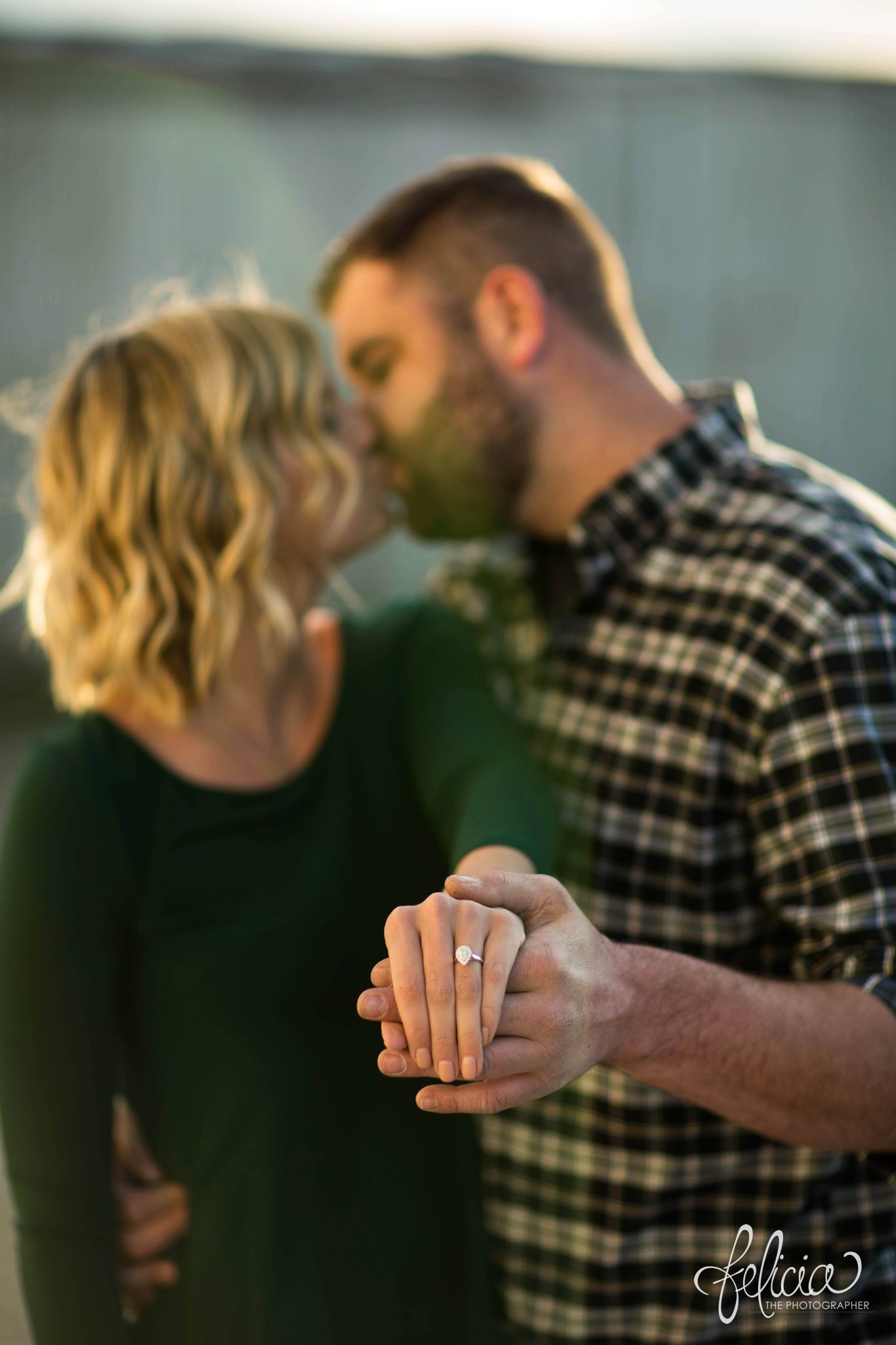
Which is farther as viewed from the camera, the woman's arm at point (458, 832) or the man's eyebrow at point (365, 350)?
the man's eyebrow at point (365, 350)

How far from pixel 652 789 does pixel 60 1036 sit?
451mm

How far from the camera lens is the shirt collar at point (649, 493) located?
88cm

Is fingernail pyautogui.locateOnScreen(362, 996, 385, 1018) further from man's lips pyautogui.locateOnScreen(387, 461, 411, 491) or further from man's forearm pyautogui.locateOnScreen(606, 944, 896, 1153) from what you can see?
man's lips pyautogui.locateOnScreen(387, 461, 411, 491)

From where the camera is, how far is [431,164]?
5.85 feet

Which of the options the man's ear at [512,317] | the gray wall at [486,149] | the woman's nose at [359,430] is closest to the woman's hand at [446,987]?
the woman's nose at [359,430]

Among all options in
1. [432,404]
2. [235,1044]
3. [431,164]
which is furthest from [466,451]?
[431,164]

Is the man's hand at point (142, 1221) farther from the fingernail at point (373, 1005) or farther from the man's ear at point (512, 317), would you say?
the man's ear at point (512, 317)

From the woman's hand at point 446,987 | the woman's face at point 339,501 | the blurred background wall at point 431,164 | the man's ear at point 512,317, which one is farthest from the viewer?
the blurred background wall at point 431,164

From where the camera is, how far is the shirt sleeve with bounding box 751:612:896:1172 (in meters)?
0.66

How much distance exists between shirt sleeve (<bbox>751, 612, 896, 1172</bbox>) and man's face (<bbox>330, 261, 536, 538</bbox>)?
1.32ft

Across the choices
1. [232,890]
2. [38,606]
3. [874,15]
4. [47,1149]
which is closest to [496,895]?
[232,890]

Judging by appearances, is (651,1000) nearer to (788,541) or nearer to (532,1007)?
(532,1007)

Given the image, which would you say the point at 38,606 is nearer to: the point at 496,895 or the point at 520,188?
the point at 496,895

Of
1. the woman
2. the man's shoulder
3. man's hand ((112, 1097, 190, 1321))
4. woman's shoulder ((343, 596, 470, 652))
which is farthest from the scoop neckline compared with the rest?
the man's shoulder
